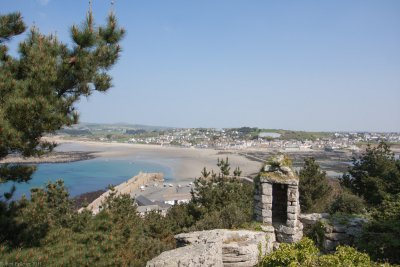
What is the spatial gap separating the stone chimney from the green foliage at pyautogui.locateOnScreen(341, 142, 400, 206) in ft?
33.9

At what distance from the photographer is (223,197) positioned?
58.7ft

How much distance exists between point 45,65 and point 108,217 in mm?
4750

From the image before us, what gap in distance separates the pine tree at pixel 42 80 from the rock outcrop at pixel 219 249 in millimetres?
3651

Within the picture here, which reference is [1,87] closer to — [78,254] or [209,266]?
[78,254]

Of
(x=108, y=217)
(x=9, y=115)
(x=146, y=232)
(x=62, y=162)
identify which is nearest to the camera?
(x=9, y=115)

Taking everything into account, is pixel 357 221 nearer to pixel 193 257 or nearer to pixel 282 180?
pixel 282 180

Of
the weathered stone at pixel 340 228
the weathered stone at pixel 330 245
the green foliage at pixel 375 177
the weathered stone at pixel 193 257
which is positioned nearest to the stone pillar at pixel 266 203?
the weathered stone at pixel 330 245

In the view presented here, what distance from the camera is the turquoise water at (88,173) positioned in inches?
2062

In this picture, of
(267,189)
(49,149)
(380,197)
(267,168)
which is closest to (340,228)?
(267,189)

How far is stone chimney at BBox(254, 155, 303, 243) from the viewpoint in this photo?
10266 millimetres

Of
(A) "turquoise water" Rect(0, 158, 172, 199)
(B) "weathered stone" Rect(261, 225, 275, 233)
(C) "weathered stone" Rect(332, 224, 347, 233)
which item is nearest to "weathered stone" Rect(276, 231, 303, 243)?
(B) "weathered stone" Rect(261, 225, 275, 233)

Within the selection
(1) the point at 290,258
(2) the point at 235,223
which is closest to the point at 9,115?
(1) the point at 290,258

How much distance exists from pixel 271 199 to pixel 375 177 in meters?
13.3

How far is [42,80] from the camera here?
19.1ft
